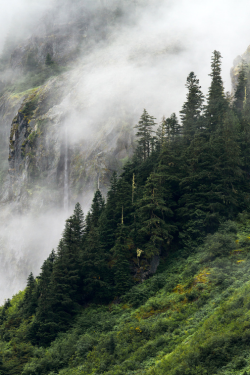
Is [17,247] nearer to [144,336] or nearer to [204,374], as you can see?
[144,336]

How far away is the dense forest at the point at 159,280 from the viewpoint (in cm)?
1984

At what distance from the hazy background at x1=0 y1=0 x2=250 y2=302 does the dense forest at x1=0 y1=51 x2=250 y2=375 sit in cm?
4323

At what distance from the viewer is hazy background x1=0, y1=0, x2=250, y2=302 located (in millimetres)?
91500

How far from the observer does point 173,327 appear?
74.9ft

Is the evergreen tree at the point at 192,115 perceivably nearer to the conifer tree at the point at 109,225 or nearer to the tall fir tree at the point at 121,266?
the conifer tree at the point at 109,225

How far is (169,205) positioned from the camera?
39.8 metres

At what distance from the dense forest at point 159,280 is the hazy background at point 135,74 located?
43232mm

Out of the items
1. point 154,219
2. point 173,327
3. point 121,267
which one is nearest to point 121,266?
point 121,267

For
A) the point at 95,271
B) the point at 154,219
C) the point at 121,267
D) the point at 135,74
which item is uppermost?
the point at 135,74

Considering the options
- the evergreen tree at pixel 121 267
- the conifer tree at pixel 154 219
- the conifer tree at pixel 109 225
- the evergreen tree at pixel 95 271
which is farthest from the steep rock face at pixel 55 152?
the evergreen tree at pixel 121 267

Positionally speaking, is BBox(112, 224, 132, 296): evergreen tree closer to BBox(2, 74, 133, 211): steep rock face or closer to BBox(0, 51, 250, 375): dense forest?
BBox(0, 51, 250, 375): dense forest

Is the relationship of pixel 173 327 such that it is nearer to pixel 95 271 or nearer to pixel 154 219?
pixel 154 219

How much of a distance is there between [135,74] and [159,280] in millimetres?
83465

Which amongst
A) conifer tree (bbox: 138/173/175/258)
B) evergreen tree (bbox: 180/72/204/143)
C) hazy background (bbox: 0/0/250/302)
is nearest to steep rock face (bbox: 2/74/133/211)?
hazy background (bbox: 0/0/250/302)
